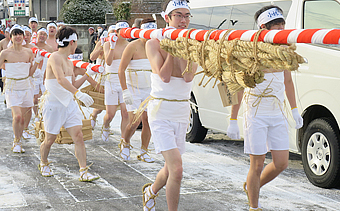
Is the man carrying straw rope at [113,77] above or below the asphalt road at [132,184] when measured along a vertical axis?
above

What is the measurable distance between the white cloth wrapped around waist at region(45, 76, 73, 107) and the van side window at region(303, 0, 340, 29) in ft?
10.1

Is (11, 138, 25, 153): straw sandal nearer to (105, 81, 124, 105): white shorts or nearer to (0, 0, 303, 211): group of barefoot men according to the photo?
(0, 0, 303, 211): group of barefoot men

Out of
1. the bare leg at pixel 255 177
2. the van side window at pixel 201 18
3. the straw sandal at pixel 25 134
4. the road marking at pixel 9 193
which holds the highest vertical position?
the van side window at pixel 201 18

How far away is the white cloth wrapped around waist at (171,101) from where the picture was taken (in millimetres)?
4480

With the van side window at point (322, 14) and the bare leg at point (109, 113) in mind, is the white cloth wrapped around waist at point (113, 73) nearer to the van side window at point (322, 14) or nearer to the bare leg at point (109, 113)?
the bare leg at point (109, 113)

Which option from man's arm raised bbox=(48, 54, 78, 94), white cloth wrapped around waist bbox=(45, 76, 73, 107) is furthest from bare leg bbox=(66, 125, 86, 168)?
man's arm raised bbox=(48, 54, 78, 94)

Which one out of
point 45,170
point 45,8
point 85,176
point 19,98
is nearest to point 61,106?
point 45,170

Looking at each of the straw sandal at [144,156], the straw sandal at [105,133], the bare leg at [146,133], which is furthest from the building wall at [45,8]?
the straw sandal at [144,156]

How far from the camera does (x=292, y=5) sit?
6285 millimetres

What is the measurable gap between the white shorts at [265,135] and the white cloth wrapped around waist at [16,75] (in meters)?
4.61

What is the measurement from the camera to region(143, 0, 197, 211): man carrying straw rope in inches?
173

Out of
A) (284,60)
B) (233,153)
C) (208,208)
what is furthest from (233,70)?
(233,153)

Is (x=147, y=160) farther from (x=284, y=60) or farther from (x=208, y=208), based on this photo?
(x=284, y=60)

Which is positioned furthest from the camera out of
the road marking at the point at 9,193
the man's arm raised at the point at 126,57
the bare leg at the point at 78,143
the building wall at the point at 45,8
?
the building wall at the point at 45,8
